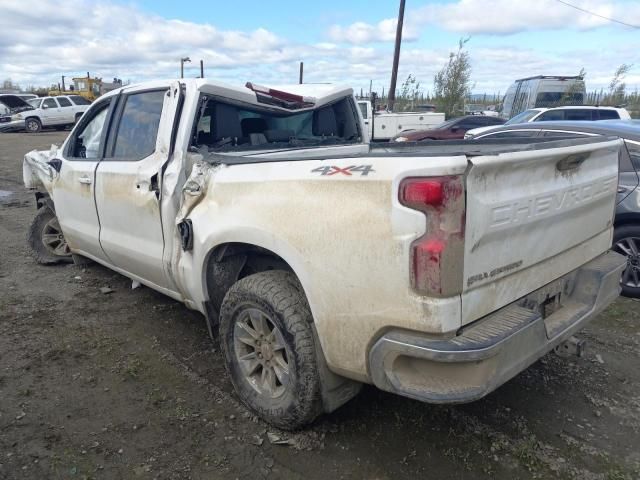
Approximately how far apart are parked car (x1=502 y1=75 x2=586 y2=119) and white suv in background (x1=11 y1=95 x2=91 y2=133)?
21.1 meters

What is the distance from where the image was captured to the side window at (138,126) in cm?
380

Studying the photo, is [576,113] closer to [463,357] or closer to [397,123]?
[397,123]

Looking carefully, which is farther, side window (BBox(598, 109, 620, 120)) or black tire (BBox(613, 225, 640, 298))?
side window (BBox(598, 109, 620, 120))

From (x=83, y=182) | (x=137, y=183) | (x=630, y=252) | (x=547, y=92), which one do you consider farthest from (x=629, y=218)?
(x=547, y=92)

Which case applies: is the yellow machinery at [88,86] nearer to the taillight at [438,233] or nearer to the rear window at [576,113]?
the rear window at [576,113]

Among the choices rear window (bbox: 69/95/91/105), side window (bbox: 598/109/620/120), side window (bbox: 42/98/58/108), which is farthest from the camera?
rear window (bbox: 69/95/91/105)

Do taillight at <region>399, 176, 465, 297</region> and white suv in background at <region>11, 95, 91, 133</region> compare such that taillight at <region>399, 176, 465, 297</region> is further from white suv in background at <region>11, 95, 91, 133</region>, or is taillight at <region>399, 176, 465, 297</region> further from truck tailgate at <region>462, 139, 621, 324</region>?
white suv in background at <region>11, 95, 91, 133</region>

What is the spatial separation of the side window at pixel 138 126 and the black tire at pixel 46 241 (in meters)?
2.38

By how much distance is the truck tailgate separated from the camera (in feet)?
7.20

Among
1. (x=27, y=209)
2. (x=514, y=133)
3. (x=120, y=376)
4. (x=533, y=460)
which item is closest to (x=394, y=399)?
(x=533, y=460)

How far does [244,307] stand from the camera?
298cm

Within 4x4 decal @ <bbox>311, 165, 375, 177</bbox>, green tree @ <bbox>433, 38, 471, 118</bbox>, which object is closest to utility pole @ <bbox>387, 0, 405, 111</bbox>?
green tree @ <bbox>433, 38, 471, 118</bbox>

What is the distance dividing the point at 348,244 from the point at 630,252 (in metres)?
4.00

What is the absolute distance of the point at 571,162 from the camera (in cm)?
268
